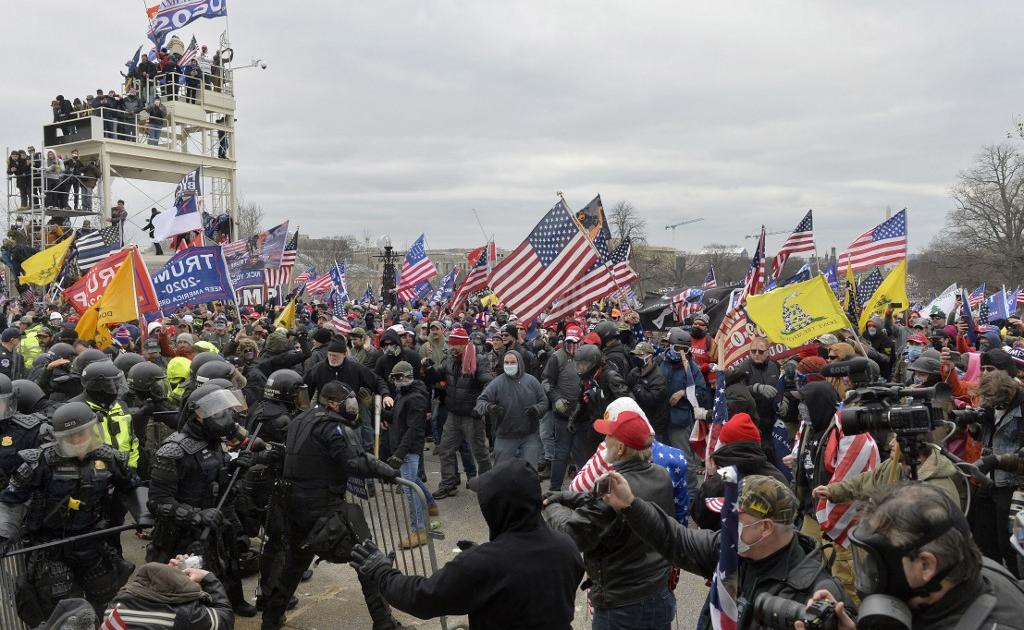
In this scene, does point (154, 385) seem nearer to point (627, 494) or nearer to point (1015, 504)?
point (627, 494)

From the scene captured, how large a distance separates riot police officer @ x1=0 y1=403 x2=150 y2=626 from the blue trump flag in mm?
7710

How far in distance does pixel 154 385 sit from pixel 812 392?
18.7ft

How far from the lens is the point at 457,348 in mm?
10211

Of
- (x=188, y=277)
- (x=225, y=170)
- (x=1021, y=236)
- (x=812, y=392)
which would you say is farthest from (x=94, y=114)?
(x=1021, y=236)

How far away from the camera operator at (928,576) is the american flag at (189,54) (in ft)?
115

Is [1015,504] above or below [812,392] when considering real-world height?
below

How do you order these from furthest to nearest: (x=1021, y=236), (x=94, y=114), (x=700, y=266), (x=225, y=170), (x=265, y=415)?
(x=700, y=266)
(x=1021, y=236)
(x=225, y=170)
(x=94, y=114)
(x=265, y=415)

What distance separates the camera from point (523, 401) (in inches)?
353

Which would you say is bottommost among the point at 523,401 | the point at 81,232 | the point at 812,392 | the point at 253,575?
the point at 253,575

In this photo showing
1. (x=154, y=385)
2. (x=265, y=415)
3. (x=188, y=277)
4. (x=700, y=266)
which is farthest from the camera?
(x=700, y=266)

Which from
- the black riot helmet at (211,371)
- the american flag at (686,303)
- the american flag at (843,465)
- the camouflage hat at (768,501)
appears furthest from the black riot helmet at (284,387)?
the american flag at (686,303)

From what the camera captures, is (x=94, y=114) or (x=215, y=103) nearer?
(x=94, y=114)

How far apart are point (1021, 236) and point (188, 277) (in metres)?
51.2

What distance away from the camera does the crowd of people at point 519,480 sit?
2.99 meters
